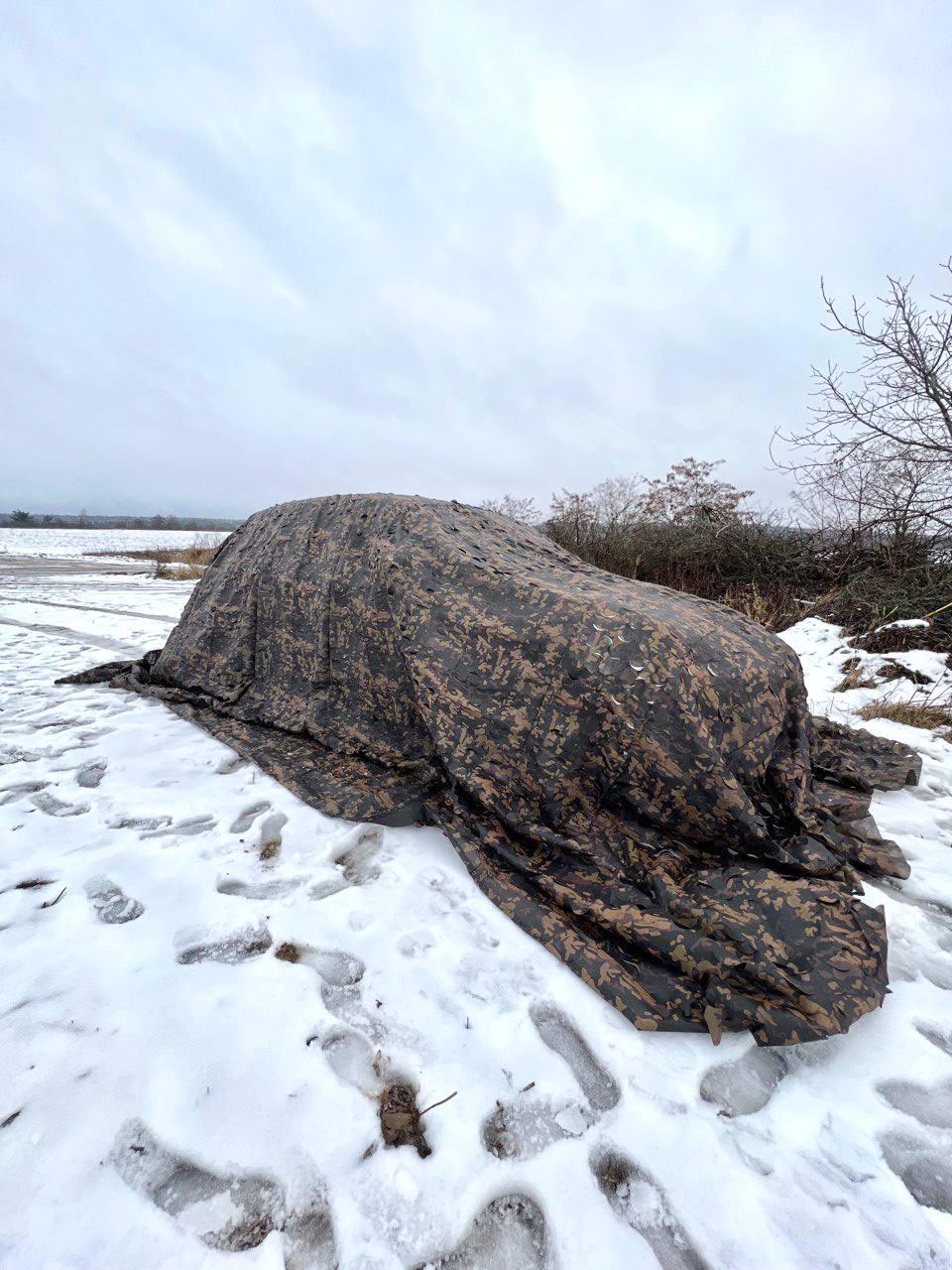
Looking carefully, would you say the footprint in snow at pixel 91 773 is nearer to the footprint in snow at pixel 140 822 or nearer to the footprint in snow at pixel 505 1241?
the footprint in snow at pixel 140 822

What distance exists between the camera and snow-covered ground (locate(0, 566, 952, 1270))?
920 mm

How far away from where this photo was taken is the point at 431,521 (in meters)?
2.56

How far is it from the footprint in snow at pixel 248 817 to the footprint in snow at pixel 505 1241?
148 cm

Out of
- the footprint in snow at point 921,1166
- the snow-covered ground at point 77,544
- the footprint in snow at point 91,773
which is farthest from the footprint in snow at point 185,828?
the snow-covered ground at point 77,544

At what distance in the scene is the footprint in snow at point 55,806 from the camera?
2088 millimetres

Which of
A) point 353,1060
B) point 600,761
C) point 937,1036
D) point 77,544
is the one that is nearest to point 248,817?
point 353,1060

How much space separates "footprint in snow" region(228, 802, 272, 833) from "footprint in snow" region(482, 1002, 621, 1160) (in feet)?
4.54

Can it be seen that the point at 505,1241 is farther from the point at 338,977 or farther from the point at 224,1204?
the point at 338,977

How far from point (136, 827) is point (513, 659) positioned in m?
1.63

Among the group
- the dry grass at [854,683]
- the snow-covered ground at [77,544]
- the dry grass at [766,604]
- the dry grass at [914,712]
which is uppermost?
the dry grass at [766,604]

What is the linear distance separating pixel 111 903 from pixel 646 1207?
1636 mm

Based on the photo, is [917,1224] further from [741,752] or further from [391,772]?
[391,772]

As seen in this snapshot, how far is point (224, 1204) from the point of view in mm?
939

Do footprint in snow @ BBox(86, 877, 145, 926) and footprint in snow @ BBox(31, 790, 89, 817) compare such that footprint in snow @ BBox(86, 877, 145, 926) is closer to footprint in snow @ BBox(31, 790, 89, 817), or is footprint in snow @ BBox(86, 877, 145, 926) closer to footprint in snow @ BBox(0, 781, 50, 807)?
footprint in snow @ BBox(31, 790, 89, 817)
